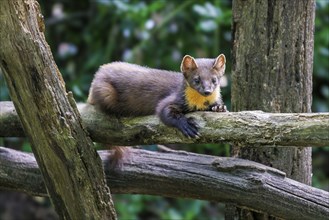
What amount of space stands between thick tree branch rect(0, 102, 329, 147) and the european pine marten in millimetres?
85

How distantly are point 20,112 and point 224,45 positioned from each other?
3.69m

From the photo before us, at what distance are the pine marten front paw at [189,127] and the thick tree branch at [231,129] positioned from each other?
0.03 m

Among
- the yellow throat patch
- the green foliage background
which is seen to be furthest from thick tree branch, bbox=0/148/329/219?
the green foliage background

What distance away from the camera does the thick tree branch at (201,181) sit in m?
3.44

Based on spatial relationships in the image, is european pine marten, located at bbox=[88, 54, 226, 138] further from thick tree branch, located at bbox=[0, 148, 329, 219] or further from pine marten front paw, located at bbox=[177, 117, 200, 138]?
thick tree branch, located at bbox=[0, 148, 329, 219]

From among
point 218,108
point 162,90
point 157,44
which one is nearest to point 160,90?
point 162,90

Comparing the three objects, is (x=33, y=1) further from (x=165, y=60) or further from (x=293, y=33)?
(x=165, y=60)

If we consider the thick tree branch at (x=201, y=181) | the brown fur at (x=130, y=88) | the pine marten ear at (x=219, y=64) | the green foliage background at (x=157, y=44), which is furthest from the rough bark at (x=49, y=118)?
the green foliage background at (x=157, y=44)

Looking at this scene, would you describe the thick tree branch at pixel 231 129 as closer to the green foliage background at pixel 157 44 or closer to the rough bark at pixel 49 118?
the rough bark at pixel 49 118

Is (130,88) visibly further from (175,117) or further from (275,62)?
(275,62)

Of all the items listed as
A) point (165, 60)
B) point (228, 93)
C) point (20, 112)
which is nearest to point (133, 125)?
point (20, 112)

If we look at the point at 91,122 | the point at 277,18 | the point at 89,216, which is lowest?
the point at 89,216

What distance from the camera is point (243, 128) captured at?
3109 millimetres

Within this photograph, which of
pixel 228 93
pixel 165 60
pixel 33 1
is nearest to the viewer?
pixel 33 1
